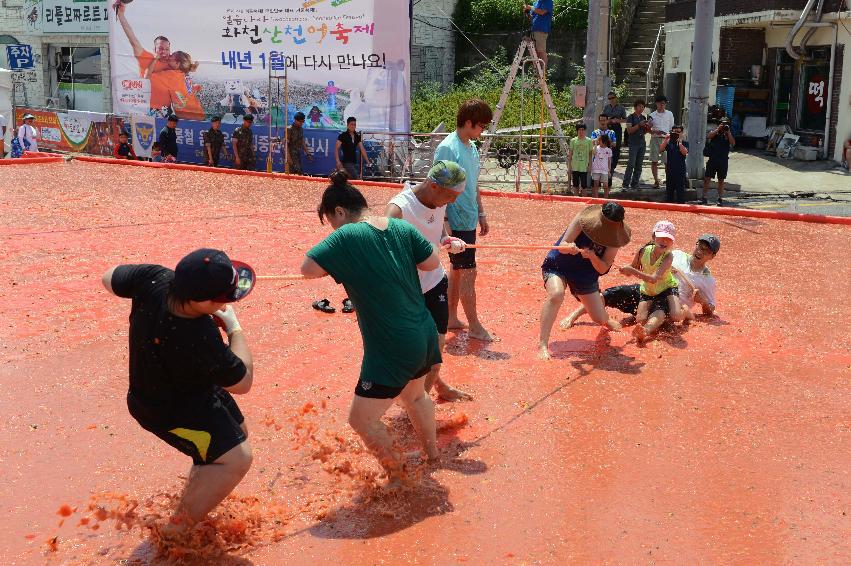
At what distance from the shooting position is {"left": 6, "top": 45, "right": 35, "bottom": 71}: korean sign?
29.5 metres

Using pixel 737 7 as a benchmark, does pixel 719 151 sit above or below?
below

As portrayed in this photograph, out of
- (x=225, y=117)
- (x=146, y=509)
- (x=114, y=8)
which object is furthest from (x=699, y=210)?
(x=114, y=8)

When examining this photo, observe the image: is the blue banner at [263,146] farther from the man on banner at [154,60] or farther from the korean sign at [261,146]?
the man on banner at [154,60]

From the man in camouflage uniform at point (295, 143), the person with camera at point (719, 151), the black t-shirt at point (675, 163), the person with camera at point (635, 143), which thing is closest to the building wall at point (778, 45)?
the person with camera at point (635, 143)

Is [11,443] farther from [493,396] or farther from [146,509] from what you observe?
[493,396]

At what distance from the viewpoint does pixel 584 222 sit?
23.2ft

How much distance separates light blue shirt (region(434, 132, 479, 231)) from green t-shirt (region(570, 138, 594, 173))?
10.1 m

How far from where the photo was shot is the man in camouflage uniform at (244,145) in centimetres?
2080

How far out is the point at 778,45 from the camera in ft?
79.3

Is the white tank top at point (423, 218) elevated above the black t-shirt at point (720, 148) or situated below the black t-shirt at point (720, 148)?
below

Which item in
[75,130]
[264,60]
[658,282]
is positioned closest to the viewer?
[658,282]

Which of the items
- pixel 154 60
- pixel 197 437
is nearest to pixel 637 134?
pixel 154 60

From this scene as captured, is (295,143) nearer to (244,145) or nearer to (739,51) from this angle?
(244,145)

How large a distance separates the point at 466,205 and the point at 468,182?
0.18 m
